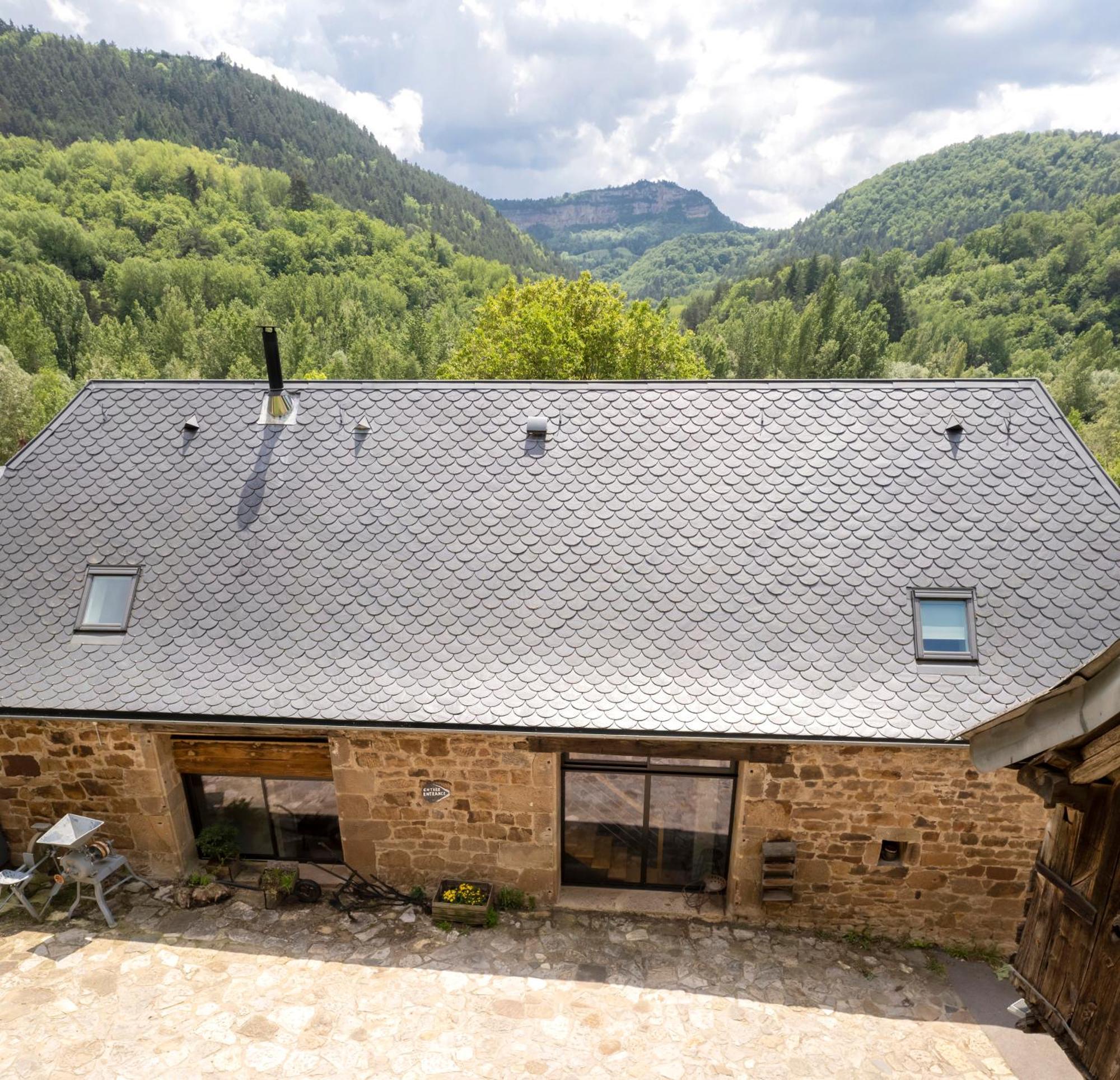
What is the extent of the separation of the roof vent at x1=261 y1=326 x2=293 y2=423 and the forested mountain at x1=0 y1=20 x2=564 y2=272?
359 ft

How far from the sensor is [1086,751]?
365cm

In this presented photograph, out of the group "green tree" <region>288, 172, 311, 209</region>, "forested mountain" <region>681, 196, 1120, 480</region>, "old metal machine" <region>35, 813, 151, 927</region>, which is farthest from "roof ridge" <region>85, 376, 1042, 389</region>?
"green tree" <region>288, 172, 311, 209</region>

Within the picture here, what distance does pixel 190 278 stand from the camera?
68500 mm

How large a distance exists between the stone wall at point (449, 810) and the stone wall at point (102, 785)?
2.31m

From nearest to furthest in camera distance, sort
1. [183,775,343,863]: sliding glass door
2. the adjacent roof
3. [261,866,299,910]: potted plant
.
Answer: the adjacent roof
[261,866,299,910]: potted plant
[183,775,343,863]: sliding glass door

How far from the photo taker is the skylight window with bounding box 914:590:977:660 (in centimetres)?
795

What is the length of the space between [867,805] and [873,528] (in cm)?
339

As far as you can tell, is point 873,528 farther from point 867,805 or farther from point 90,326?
point 90,326

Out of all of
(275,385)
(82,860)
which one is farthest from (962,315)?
(82,860)

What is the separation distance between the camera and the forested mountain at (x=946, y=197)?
124625 millimetres

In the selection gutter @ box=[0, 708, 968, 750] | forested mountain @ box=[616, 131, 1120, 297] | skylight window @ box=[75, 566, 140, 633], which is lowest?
gutter @ box=[0, 708, 968, 750]

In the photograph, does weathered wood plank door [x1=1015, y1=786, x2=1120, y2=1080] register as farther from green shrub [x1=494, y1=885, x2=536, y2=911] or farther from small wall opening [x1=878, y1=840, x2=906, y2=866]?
green shrub [x1=494, y1=885, x2=536, y2=911]

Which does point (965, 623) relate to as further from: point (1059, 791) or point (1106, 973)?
point (1106, 973)

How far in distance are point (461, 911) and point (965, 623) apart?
6996 mm
